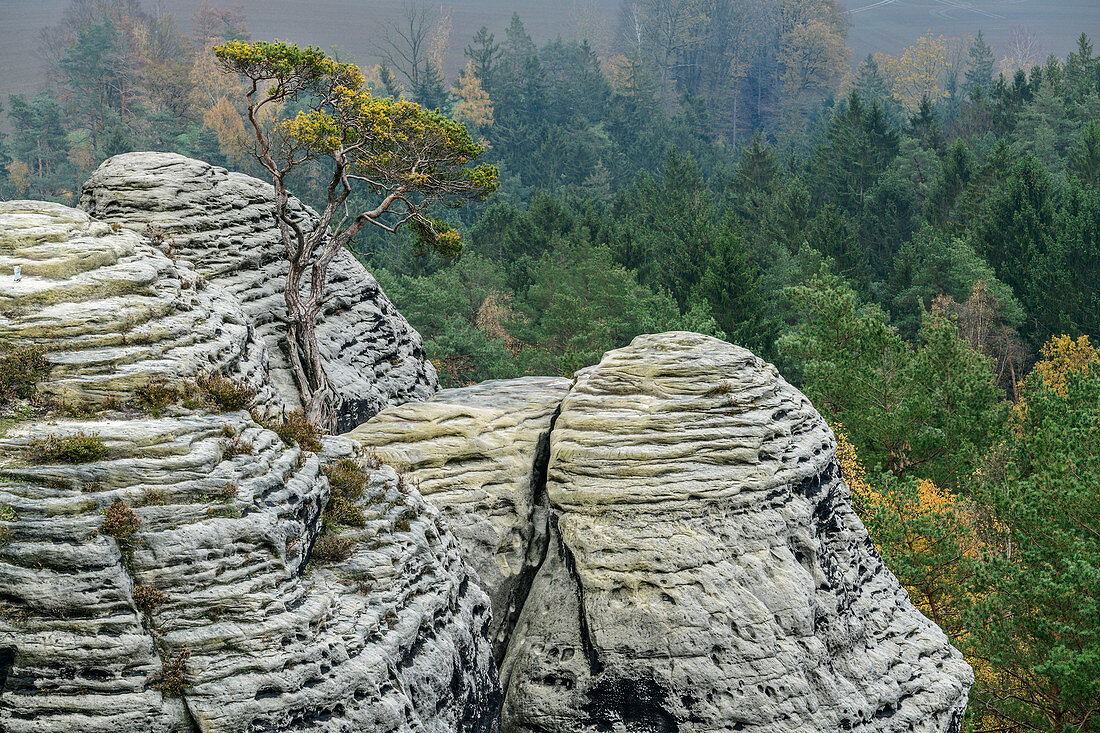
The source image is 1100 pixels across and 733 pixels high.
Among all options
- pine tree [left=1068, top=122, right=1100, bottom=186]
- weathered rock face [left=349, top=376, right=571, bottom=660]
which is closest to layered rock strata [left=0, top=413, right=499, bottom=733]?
weathered rock face [left=349, top=376, right=571, bottom=660]

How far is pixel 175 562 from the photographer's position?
36.4 ft

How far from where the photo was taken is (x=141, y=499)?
1111cm

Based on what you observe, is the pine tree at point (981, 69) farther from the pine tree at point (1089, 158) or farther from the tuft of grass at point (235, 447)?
the tuft of grass at point (235, 447)

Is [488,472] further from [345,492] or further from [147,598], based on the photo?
[147,598]

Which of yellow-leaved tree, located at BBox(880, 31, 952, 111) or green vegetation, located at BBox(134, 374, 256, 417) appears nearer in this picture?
green vegetation, located at BBox(134, 374, 256, 417)

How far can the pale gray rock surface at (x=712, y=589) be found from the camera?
634 inches

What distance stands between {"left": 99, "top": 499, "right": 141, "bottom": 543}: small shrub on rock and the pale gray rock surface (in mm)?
8265

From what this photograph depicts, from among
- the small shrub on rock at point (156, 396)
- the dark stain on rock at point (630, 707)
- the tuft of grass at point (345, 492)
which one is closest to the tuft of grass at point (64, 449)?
the small shrub on rock at point (156, 396)

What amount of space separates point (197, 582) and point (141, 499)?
1165mm

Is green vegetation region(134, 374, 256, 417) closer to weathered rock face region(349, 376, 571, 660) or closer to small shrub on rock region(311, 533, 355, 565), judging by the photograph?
small shrub on rock region(311, 533, 355, 565)

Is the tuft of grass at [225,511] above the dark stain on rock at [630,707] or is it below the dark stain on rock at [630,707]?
above

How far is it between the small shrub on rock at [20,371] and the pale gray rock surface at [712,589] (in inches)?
369

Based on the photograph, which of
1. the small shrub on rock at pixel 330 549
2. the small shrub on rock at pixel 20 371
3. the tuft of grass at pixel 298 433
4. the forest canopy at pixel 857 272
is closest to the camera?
the small shrub on rock at pixel 20 371

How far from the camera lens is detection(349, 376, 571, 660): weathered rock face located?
1822 centimetres
